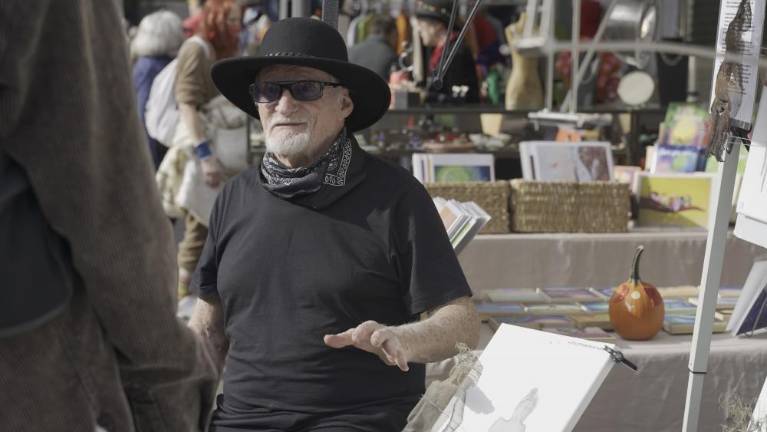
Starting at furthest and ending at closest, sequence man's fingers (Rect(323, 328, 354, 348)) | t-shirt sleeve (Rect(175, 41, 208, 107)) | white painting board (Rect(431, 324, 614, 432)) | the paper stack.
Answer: t-shirt sleeve (Rect(175, 41, 208, 107))
the paper stack
white painting board (Rect(431, 324, 614, 432))
man's fingers (Rect(323, 328, 354, 348))

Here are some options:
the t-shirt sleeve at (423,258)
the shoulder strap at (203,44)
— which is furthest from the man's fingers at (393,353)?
the shoulder strap at (203,44)

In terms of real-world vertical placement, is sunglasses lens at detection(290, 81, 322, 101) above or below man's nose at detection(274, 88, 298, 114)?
above

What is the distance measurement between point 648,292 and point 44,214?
6.94 ft

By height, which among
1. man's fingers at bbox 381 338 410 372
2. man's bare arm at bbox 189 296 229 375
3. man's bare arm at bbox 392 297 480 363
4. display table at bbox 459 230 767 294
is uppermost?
man's fingers at bbox 381 338 410 372

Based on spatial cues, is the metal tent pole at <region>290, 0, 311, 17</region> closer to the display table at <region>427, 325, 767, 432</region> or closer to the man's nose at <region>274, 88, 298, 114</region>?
the man's nose at <region>274, 88, 298, 114</region>

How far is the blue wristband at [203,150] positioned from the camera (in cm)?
502

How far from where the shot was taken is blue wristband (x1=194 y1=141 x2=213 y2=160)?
5.02 m

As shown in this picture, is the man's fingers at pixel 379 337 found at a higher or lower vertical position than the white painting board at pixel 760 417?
higher

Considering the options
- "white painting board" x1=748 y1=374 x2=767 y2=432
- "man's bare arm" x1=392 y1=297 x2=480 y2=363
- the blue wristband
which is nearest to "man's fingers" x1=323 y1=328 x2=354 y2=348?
"man's bare arm" x1=392 y1=297 x2=480 y2=363

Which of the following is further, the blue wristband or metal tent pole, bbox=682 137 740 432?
the blue wristband

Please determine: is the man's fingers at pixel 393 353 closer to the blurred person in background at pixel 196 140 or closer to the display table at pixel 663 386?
the display table at pixel 663 386

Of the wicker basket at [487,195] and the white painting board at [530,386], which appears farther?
the wicker basket at [487,195]

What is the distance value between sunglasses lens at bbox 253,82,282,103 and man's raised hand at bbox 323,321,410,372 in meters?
0.73

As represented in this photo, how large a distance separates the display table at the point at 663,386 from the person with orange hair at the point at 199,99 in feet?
8.59
